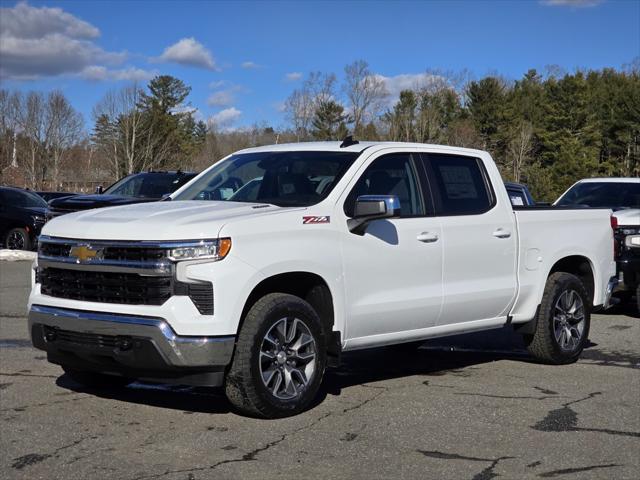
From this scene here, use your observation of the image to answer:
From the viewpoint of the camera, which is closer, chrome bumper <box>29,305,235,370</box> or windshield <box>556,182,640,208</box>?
chrome bumper <box>29,305,235,370</box>

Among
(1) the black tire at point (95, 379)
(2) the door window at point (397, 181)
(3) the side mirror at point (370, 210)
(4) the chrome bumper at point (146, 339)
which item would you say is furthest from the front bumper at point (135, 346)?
(2) the door window at point (397, 181)

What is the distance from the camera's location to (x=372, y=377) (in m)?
7.83

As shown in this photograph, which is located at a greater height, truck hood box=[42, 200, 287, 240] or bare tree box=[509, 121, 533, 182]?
bare tree box=[509, 121, 533, 182]

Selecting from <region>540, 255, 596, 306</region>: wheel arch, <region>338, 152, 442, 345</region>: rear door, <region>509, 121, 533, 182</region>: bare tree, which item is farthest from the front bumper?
<region>509, 121, 533, 182</region>: bare tree

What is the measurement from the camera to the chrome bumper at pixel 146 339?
5.66m

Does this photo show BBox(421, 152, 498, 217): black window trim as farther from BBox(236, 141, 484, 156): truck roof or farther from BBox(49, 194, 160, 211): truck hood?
BBox(49, 194, 160, 211): truck hood

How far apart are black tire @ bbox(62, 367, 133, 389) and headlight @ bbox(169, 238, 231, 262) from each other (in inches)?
68.8

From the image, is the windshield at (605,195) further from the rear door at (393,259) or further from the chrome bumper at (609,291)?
the rear door at (393,259)

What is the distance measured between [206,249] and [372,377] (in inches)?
104

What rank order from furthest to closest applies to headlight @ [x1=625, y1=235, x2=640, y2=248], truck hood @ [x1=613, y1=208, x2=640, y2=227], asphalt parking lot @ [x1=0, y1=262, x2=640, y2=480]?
1. truck hood @ [x1=613, y1=208, x2=640, y2=227]
2. headlight @ [x1=625, y1=235, x2=640, y2=248]
3. asphalt parking lot @ [x1=0, y1=262, x2=640, y2=480]

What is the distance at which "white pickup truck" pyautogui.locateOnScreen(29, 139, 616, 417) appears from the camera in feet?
18.8

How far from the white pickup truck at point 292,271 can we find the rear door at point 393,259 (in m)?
0.01

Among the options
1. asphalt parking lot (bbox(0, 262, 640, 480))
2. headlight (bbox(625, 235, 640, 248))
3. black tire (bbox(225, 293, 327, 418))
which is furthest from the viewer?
headlight (bbox(625, 235, 640, 248))

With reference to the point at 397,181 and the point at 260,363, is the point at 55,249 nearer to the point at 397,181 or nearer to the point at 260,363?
the point at 260,363
